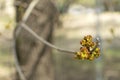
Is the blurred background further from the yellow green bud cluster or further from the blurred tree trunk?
the yellow green bud cluster

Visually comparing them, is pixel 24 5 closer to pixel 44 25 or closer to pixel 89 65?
pixel 44 25

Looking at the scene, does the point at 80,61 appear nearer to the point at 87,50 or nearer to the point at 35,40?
the point at 35,40

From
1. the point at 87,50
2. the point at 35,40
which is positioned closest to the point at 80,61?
the point at 35,40

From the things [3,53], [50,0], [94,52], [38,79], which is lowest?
[3,53]

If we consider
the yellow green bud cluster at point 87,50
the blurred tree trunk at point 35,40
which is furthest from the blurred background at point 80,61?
the yellow green bud cluster at point 87,50

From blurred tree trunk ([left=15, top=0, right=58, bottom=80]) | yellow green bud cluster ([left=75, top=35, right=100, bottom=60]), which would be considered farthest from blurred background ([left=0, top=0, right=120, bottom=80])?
yellow green bud cluster ([left=75, top=35, right=100, bottom=60])

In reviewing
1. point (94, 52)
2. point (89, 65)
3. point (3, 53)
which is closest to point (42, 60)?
point (94, 52)

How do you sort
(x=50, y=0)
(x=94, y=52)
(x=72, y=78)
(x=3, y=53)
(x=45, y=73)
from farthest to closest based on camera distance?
(x=3, y=53) → (x=72, y=78) → (x=45, y=73) → (x=50, y=0) → (x=94, y=52)
